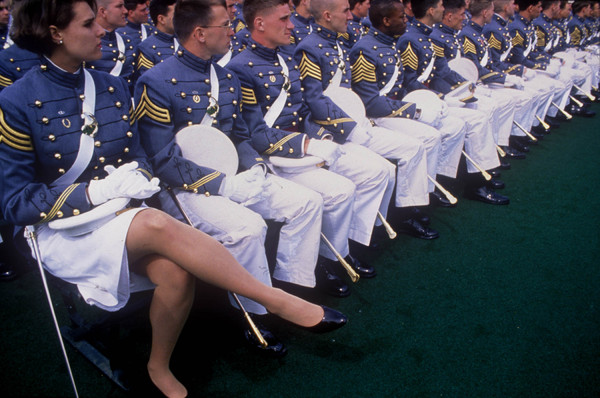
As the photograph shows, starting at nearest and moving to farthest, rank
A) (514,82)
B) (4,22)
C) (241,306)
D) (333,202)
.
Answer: (241,306)
(333,202)
(4,22)
(514,82)

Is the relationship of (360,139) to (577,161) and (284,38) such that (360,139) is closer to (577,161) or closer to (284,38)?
(284,38)

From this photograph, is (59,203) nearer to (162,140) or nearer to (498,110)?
(162,140)

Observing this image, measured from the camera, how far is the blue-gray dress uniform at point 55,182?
1.59 metres

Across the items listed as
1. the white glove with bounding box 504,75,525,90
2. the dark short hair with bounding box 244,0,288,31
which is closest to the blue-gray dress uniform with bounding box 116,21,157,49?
the dark short hair with bounding box 244,0,288,31

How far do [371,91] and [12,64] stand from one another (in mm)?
2245

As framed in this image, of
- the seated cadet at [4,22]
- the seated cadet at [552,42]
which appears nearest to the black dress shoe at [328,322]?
the seated cadet at [4,22]

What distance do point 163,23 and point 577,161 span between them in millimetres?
4131

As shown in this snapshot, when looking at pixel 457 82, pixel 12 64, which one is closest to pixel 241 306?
pixel 12 64

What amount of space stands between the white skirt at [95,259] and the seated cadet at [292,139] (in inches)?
42.8

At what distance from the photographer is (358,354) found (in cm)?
205

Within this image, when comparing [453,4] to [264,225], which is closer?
[264,225]

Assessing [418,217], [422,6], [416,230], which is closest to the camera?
[416,230]

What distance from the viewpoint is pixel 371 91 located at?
131 inches

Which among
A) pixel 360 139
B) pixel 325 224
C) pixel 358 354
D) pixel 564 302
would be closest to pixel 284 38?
pixel 360 139
